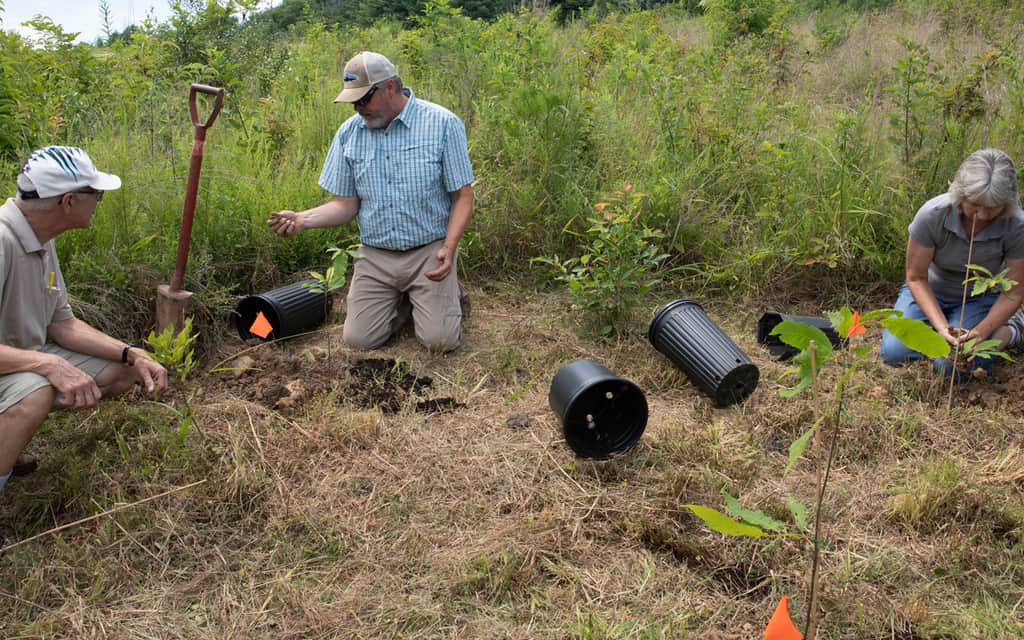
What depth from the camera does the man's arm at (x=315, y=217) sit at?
3746mm

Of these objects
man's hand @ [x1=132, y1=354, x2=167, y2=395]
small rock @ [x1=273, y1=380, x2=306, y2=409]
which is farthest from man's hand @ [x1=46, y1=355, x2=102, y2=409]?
small rock @ [x1=273, y1=380, x2=306, y2=409]

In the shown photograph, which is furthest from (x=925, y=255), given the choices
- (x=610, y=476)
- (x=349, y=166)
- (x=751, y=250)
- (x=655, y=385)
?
(x=349, y=166)

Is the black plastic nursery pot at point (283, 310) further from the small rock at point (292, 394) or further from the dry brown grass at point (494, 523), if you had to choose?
the small rock at point (292, 394)

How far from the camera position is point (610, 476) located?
301cm

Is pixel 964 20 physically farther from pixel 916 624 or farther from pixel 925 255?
pixel 916 624

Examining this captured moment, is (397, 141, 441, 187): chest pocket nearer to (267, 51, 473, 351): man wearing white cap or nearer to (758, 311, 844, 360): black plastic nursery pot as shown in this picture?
(267, 51, 473, 351): man wearing white cap

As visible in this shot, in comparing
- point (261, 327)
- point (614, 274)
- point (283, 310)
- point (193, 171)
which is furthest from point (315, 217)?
→ point (614, 274)

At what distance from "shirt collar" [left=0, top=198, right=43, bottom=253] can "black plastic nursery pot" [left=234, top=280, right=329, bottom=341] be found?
4.51ft

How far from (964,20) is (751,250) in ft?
16.8

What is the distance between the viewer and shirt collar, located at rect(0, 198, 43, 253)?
2619 mm

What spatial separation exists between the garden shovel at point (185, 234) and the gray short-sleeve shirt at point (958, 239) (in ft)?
10.6

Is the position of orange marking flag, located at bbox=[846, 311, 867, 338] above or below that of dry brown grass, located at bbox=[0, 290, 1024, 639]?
above

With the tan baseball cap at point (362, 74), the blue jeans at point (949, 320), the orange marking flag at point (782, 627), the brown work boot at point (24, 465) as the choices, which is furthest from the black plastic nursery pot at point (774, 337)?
the brown work boot at point (24, 465)

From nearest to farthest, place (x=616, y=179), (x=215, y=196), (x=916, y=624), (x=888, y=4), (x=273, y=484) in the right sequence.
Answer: (x=916, y=624), (x=273, y=484), (x=215, y=196), (x=616, y=179), (x=888, y=4)
